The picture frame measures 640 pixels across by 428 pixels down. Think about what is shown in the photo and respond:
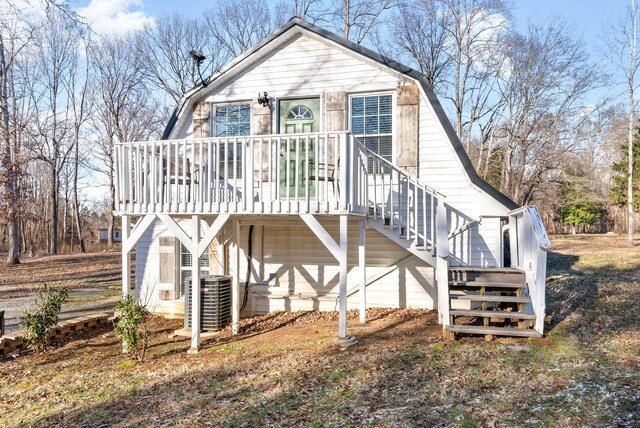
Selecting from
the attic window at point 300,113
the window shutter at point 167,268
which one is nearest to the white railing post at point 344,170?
the attic window at point 300,113

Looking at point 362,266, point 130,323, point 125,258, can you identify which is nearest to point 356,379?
point 362,266

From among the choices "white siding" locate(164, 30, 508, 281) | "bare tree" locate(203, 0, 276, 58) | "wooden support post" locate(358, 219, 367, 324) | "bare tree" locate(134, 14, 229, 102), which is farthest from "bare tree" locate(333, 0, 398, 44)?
"wooden support post" locate(358, 219, 367, 324)

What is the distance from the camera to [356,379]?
453cm

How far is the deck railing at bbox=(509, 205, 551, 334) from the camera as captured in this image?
16.8 feet

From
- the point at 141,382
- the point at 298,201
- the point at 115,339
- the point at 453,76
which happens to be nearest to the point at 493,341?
the point at 298,201

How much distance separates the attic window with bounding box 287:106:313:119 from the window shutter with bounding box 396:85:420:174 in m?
1.67

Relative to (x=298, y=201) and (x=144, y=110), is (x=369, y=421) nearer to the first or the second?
(x=298, y=201)

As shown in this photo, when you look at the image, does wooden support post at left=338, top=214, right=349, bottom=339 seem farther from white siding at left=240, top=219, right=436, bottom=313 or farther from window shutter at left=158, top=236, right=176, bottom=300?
window shutter at left=158, top=236, right=176, bottom=300

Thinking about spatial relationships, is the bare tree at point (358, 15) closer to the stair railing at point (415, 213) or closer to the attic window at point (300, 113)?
the attic window at point (300, 113)

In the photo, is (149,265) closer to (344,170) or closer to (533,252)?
(344,170)

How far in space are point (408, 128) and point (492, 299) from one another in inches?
131

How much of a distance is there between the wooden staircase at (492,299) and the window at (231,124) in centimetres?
463

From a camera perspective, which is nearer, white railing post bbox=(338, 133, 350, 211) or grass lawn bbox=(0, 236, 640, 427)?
grass lawn bbox=(0, 236, 640, 427)

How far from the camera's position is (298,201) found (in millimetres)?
6145
